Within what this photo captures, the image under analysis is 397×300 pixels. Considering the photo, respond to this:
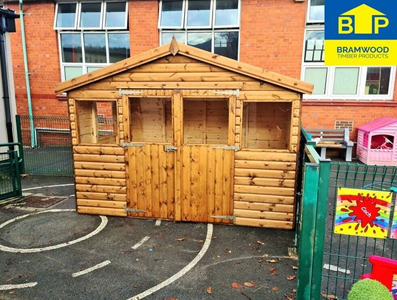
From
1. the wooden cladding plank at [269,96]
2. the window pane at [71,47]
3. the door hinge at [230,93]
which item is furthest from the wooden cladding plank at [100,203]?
the window pane at [71,47]

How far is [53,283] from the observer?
13.5 feet

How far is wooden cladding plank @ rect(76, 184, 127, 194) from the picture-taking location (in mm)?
6199

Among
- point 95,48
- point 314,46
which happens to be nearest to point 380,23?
point 314,46

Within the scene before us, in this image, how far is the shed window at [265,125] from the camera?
→ 6738 mm

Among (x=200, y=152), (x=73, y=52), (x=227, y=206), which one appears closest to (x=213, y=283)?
(x=227, y=206)

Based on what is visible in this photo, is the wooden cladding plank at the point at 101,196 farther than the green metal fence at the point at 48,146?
No

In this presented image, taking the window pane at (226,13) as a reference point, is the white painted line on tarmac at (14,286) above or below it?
below

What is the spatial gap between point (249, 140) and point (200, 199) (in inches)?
83.7

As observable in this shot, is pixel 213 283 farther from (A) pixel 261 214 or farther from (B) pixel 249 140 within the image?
(B) pixel 249 140

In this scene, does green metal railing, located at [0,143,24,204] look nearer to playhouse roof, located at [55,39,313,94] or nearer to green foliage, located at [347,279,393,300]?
playhouse roof, located at [55,39,313,94]

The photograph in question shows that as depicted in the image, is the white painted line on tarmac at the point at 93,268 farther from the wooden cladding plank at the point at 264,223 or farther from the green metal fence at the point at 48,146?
the green metal fence at the point at 48,146

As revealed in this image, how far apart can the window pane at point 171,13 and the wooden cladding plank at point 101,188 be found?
822 cm

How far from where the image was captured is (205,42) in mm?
12102

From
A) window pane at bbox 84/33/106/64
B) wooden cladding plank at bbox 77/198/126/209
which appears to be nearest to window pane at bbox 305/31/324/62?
window pane at bbox 84/33/106/64
